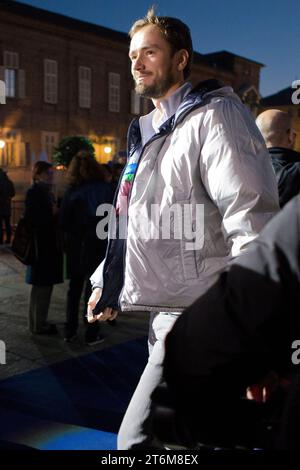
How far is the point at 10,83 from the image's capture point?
2553cm

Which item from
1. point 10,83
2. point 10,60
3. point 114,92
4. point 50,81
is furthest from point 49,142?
point 114,92

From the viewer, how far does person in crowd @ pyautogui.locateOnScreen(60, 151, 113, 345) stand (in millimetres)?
5254

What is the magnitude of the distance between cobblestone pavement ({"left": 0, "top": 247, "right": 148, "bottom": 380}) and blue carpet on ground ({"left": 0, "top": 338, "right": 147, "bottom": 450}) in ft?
0.61

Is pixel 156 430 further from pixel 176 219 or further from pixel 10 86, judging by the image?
pixel 10 86

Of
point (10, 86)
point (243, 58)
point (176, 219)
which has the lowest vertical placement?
point (176, 219)

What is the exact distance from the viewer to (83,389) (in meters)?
4.31

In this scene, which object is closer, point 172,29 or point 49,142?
point 172,29

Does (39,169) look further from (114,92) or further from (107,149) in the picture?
(114,92)

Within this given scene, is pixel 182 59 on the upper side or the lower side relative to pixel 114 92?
lower

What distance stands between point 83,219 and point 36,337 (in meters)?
1.37

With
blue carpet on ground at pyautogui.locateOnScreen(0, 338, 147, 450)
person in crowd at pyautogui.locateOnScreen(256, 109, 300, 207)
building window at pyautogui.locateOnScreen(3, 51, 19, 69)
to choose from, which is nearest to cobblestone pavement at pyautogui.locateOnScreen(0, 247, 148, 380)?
blue carpet on ground at pyautogui.locateOnScreen(0, 338, 147, 450)

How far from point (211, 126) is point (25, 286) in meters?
6.57

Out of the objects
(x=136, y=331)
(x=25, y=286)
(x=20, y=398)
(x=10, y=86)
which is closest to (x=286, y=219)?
(x=20, y=398)

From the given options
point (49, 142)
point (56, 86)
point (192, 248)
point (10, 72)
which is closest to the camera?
point (192, 248)
